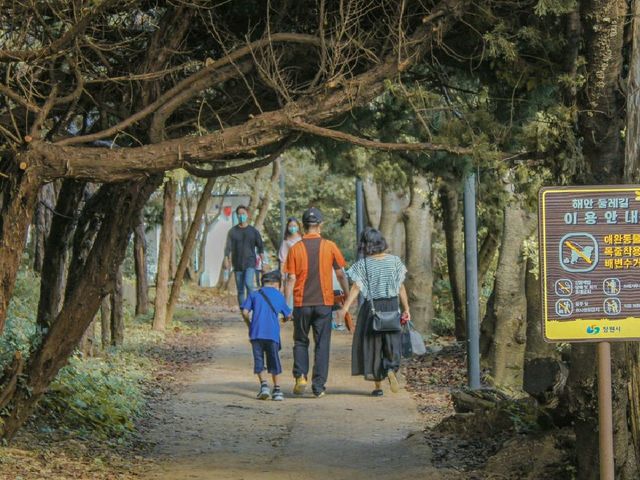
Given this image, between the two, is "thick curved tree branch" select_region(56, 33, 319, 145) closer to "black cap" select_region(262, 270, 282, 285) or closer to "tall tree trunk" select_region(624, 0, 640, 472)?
"tall tree trunk" select_region(624, 0, 640, 472)

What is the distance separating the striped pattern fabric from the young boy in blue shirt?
950mm

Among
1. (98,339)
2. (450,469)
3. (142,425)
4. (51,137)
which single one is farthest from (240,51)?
(98,339)

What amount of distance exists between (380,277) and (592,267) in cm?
761

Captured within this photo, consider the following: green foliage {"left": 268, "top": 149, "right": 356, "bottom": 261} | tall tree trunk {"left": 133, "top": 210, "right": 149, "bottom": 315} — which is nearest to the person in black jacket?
tall tree trunk {"left": 133, "top": 210, "right": 149, "bottom": 315}

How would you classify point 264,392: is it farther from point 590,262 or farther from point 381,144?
point 590,262

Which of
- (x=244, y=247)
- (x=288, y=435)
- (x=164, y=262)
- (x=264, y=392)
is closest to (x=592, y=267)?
(x=288, y=435)

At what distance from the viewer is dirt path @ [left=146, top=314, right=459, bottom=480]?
993 cm

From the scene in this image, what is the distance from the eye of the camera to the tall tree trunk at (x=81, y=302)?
32.7ft

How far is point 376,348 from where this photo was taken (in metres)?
13.9

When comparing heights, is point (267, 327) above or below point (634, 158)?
below

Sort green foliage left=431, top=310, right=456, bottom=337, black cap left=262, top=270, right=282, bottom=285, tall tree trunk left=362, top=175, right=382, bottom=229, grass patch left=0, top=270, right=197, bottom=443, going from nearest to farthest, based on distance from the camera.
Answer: grass patch left=0, top=270, right=197, bottom=443 < black cap left=262, top=270, right=282, bottom=285 < green foliage left=431, top=310, right=456, bottom=337 < tall tree trunk left=362, top=175, right=382, bottom=229

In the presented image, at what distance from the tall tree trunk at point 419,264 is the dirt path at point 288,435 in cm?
546

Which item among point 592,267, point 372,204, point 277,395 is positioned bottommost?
point 277,395

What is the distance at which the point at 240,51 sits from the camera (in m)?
9.12
